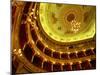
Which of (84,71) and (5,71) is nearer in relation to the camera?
(5,71)

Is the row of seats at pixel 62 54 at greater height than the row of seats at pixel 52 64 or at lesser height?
greater

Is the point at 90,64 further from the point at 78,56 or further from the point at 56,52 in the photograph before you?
the point at 56,52

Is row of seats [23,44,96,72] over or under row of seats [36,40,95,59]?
under

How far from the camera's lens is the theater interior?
85.8 inches

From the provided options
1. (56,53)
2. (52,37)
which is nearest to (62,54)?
(56,53)

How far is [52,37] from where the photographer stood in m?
2.34

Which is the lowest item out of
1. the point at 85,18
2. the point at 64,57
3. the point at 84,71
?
A: the point at 84,71

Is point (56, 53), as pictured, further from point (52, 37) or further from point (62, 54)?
point (52, 37)

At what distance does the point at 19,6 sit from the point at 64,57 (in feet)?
2.62

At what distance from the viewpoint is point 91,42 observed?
2.52 metres

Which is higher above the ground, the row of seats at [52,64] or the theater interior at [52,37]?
the theater interior at [52,37]

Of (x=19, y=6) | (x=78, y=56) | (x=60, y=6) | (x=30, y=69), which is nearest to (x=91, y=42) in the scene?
(x=78, y=56)

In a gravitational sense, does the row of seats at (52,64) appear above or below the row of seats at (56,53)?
below

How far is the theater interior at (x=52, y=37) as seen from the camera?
7.15 ft
